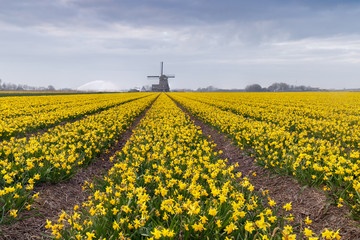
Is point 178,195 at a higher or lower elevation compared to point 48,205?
higher

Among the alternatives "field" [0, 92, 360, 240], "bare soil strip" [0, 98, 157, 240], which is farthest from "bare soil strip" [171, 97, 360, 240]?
"bare soil strip" [0, 98, 157, 240]

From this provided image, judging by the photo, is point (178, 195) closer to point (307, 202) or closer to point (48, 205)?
point (48, 205)

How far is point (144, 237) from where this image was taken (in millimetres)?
3227

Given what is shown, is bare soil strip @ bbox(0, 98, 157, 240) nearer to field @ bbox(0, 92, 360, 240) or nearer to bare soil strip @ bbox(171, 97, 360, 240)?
field @ bbox(0, 92, 360, 240)

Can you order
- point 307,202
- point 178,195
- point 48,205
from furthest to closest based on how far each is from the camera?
point 307,202, point 48,205, point 178,195

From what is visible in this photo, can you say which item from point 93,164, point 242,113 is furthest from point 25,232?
point 242,113

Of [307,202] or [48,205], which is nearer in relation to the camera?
[48,205]

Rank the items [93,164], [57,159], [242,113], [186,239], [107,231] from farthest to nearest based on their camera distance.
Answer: [242,113] < [93,164] < [57,159] < [107,231] < [186,239]

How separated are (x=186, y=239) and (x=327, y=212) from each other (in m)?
3.95

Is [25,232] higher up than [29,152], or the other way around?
[29,152]

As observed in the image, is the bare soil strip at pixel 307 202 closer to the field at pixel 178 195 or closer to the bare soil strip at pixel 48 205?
the field at pixel 178 195

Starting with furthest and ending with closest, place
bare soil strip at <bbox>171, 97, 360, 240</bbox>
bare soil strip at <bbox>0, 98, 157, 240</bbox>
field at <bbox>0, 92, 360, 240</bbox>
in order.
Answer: bare soil strip at <bbox>171, 97, 360, 240</bbox>, bare soil strip at <bbox>0, 98, 157, 240</bbox>, field at <bbox>0, 92, 360, 240</bbox>

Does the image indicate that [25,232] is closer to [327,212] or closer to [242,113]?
[327,212]

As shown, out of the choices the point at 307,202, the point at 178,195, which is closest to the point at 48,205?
the point at 178,195
